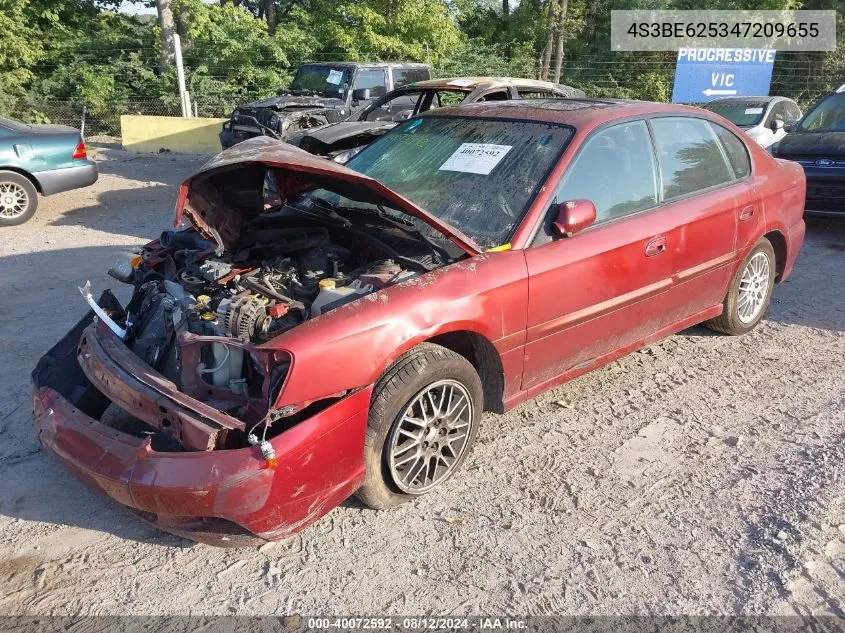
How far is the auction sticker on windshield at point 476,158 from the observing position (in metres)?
3.71

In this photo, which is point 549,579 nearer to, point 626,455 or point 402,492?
point 402,492

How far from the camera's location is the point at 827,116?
864 centimetres

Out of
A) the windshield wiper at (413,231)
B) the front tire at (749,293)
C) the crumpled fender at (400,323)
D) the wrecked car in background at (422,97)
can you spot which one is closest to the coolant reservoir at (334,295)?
the crumpled fender at (400,323)

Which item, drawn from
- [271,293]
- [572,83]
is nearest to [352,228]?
[271,293]

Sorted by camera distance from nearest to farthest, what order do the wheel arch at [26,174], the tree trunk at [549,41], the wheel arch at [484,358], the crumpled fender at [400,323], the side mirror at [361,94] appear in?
1. the crumpled fender at [400,323]
2. the wheel arch at [484,358]
3. the wheel arch at [26,174]
4. the side mirror at [361,94]
5. the tree trunk at [549,41]

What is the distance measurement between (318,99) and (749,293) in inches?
324

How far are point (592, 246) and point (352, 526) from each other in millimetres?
1830

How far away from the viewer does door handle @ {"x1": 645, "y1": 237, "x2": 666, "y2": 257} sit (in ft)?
12.4

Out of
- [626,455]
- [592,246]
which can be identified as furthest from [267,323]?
[626,455]

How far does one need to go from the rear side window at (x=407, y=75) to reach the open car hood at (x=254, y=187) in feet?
28.7

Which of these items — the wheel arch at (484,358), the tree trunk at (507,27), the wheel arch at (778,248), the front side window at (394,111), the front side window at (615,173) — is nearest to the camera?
the wheel arch at (484,358)

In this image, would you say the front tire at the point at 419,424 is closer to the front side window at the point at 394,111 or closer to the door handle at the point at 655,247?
the door handle at the point at 655,247

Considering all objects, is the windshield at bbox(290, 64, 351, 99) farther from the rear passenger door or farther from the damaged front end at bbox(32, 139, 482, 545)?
the damaged front end at bbox(32, 139, 482, 545)

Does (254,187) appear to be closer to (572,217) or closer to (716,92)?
(572,217)
